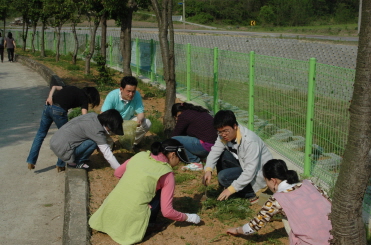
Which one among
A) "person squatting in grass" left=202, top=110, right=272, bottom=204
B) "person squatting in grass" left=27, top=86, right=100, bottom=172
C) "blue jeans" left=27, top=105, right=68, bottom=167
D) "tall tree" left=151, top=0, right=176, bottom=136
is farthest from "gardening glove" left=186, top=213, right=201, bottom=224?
"tall tree" left=151, top=0, right=176, bottom=136

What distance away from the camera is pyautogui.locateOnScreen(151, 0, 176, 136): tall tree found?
279 inches

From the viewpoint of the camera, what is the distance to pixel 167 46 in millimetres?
7246

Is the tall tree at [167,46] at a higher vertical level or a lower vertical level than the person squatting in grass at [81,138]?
higher

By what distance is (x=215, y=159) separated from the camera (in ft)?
16.6

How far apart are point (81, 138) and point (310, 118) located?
2.76m

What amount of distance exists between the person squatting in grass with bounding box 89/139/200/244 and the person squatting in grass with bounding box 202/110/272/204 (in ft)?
1.88

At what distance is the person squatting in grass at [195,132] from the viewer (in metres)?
6.13

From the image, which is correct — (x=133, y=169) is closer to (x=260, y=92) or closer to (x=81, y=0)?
(x=260, y=92)

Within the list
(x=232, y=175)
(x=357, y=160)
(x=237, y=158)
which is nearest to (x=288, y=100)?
(x=237, y=158)

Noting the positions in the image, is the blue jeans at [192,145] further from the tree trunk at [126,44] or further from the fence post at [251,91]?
the tree trunk at [126,44]

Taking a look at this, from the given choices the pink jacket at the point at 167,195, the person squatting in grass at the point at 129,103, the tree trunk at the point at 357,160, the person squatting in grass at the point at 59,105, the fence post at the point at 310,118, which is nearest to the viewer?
the tree trunk at the point at 357,160

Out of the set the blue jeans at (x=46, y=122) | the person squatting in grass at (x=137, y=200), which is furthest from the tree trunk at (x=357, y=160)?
the blue jeans at (x=46, y=122)

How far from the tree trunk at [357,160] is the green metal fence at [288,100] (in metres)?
1.38

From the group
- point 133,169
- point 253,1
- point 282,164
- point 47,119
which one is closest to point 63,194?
point 47,119
